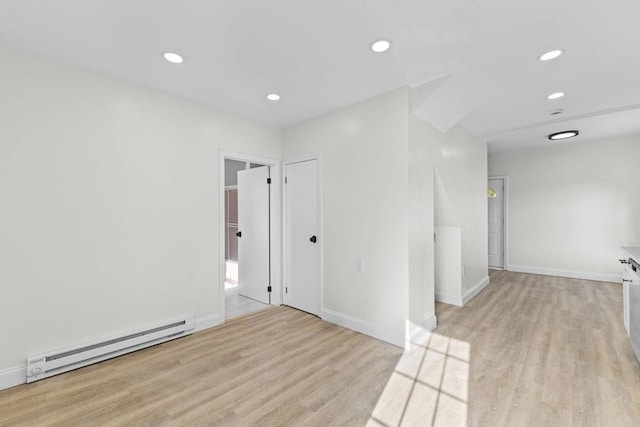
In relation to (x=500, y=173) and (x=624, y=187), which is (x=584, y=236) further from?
(x=500, y=173)

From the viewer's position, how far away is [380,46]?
2.09m

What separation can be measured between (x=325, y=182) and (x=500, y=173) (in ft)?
15.8

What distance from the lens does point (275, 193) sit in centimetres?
398

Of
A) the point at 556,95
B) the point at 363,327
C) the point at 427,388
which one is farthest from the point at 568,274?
the point at 427,388

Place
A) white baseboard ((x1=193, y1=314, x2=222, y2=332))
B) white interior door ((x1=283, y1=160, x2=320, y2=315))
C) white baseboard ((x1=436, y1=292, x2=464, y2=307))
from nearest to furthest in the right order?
white baseboard ((x1=193, y1=314, x2=222, y2=332)) → white interior door ((x1=283, y1=160, x2=320, y2=315)) → white baseboard ((x1=436, y1=292, x2=464, y2=307))

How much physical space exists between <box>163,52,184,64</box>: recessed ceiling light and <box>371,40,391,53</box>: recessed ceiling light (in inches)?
61.5

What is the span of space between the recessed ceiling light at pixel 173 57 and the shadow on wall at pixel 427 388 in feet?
9.96

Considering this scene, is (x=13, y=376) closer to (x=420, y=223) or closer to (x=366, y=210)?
(x=366, y=210)

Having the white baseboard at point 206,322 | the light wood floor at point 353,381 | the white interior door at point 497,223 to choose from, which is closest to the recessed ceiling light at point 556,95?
the light wood floor at point 353,381

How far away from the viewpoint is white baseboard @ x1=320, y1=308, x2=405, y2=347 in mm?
2789

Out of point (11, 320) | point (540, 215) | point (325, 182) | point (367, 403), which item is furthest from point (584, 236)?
point (11, 320)

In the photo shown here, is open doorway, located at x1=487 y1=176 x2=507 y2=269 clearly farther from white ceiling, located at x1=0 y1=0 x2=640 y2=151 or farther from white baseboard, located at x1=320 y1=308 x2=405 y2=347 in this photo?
white baseboard, located at x1=320 y1=308 x2=405 y2=347

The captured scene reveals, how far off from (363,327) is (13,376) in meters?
2.98

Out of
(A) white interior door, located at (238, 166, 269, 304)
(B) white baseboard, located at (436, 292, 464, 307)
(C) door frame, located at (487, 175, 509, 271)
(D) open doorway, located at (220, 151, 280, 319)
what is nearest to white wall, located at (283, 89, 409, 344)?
(D) open doorway, located at (220, 151, 280, 319)
